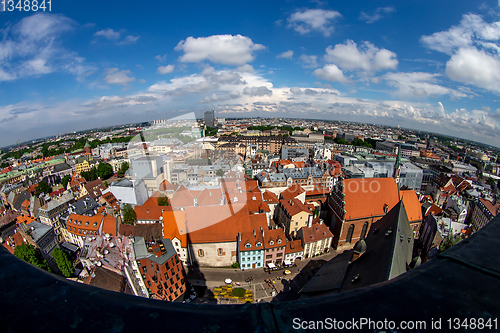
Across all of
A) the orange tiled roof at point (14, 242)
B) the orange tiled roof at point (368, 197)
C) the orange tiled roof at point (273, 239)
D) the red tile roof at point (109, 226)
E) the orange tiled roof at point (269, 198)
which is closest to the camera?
the orange tiled roof at point (273, 239)

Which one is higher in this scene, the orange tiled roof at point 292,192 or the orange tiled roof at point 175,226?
the orange tiled roof at point 292,192

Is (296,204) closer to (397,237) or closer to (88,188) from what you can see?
(397,237)

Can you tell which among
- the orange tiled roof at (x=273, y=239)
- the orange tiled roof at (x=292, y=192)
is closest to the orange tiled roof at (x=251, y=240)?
the orange tiled roof at (x=273, y=239)

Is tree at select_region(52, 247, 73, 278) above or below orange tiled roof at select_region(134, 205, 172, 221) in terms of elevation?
below

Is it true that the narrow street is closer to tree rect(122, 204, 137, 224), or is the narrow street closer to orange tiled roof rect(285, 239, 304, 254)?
orange tiled roof rect(285, 239, 304, 254)

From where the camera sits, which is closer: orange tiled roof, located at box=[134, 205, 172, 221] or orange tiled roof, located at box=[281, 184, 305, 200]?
orange tiled roof, located at box=[134, 205, 172, 221]

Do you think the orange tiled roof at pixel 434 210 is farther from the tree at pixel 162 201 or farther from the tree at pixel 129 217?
the tree at pixel 129 217

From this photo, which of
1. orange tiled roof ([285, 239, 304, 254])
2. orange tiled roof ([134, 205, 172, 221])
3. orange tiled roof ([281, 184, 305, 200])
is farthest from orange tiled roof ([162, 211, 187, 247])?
orange tiled roof ([281, 184, 305, 200])

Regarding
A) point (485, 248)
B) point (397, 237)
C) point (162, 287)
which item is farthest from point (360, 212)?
point (485, 248)

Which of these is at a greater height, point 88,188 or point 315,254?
point 88,188
